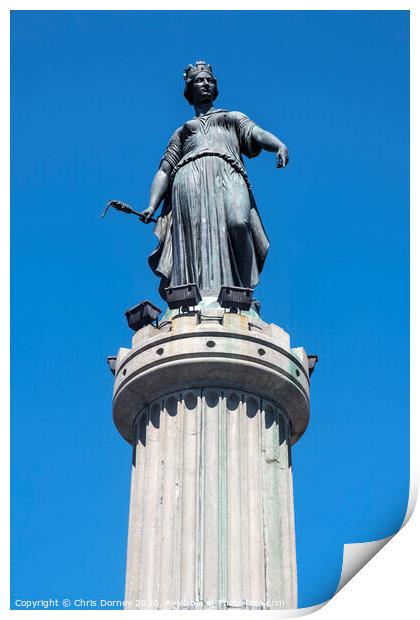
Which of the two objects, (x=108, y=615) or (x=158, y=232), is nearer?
(x=108, y=615)

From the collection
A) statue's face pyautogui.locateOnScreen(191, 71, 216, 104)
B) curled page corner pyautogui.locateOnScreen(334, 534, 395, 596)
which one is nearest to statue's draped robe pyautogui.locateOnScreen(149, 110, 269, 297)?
statue's face pyautogui.locateOnScreen(191, 71, 216, 104)

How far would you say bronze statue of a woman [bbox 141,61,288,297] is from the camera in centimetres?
2112

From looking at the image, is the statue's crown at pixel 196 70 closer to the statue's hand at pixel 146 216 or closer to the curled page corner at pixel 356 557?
the statue's hand at pixel 146 216

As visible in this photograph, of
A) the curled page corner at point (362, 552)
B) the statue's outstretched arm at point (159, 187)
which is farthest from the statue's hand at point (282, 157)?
the curled page corner at point (362, 552)

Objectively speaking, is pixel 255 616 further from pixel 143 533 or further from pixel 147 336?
pixel 147 336

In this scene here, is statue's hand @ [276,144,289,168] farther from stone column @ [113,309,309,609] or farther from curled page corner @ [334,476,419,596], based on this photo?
curled page corner @ [334,476,419,596]

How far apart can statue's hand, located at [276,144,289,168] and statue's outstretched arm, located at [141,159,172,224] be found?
222 centimetres

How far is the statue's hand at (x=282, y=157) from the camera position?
21.4 metres

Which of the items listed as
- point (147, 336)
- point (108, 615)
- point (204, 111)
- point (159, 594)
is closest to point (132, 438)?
point (147, 336)

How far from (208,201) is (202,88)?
2843mm

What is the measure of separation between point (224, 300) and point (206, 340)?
1121mm

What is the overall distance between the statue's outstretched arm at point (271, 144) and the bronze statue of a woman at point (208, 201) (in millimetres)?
18

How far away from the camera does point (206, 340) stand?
18578mm

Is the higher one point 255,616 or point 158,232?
point 158,232
